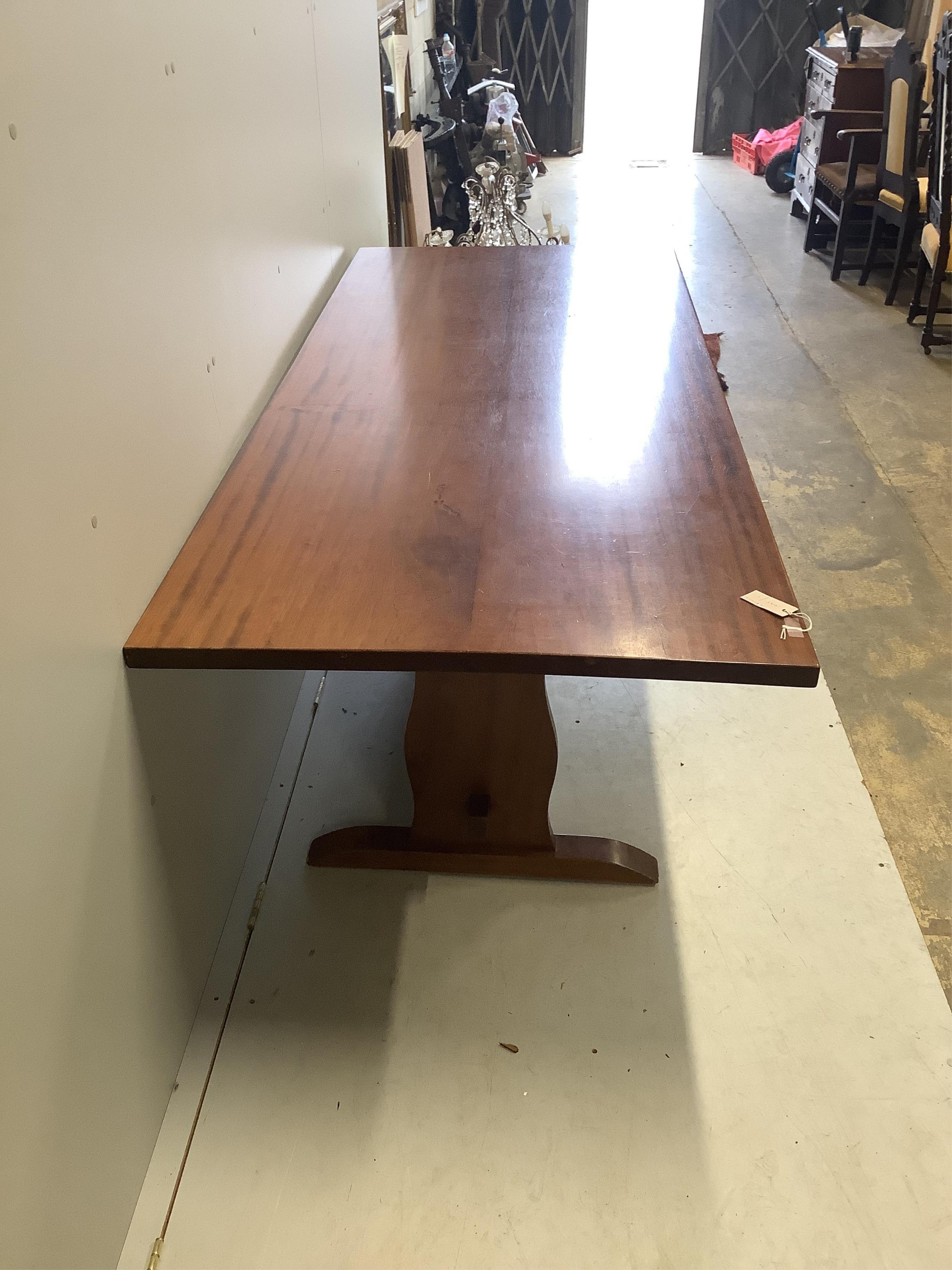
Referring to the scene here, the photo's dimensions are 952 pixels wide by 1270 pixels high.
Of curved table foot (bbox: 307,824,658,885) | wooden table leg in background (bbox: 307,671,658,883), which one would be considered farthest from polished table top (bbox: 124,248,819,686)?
curved table foot (bbox: 307,824,658,885)

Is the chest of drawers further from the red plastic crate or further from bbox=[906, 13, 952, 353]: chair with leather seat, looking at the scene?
the red plastic crate

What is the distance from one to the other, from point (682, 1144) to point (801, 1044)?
255mm

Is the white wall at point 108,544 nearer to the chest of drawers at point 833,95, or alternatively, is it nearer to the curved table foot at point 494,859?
the curved table foot at point 494,859

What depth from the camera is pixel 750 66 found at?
663cm

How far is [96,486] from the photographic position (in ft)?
3.28

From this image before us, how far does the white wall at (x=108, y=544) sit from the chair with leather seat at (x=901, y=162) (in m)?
3.27

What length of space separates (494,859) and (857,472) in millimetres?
2079

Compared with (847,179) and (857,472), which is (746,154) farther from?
(857,472)

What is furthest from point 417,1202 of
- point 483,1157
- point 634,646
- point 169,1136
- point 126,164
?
point 126,164

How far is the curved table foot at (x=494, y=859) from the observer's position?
167 centimetres

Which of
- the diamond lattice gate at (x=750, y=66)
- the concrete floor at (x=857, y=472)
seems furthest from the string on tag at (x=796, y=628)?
the diamond lattice gate at (x=750, y=66)

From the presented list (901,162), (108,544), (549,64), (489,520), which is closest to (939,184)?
(901,162)

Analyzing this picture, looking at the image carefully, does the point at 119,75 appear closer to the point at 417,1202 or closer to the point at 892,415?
the point at 417,1202

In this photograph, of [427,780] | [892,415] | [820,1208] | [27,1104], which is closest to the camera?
[27,1104]
